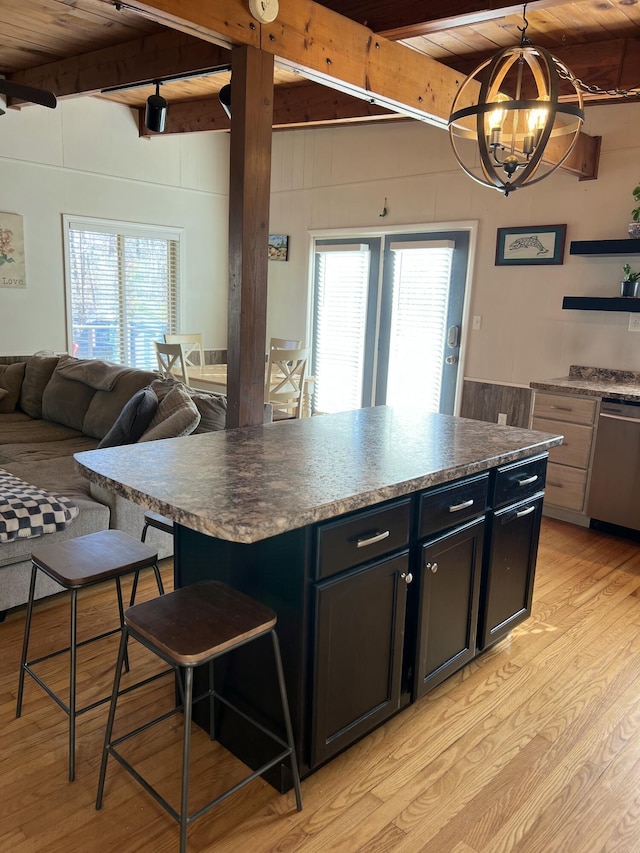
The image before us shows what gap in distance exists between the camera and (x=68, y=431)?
4262 millimetres

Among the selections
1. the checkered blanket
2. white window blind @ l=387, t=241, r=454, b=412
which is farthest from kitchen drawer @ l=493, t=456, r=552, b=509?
white window blind @ l=387, t=241, r=454, b=412

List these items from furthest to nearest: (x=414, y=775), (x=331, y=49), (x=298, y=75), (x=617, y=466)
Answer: (x=617, y=466) → (x=298, y=75) → (x=331, y=49) → (x=414, y=775)

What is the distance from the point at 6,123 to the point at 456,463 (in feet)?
16.3

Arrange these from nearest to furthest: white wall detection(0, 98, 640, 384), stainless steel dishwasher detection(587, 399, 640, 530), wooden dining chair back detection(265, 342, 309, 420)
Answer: stainless steel dishwasher detection(587, 399, 640, 530), white wall detection(0, 98, 640, 384), wooden dining chair back detection(265, 342, 309, 420)

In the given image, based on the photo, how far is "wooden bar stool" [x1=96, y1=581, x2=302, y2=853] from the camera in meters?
1.52

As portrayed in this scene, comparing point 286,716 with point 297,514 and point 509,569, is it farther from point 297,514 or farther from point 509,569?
point 509,569

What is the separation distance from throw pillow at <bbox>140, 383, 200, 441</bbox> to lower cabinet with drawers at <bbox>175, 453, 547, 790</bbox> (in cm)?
115

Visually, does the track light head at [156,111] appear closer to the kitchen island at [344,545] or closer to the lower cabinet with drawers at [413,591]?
the kitchen island at [344,545]

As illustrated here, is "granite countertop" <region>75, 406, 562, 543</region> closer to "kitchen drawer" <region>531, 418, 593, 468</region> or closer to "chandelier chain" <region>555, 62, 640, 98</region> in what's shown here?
"chandelier chain" <region>555, 62, 640, 98</region>

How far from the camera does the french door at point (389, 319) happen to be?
18.0ft

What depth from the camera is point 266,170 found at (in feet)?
8.61

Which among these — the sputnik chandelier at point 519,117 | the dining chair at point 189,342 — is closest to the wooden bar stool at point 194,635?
the sputnik chandelier at point 519,117

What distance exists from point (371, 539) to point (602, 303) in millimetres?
3235

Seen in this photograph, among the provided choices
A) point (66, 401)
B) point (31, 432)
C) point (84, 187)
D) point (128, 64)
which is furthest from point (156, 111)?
point (31, 432)
